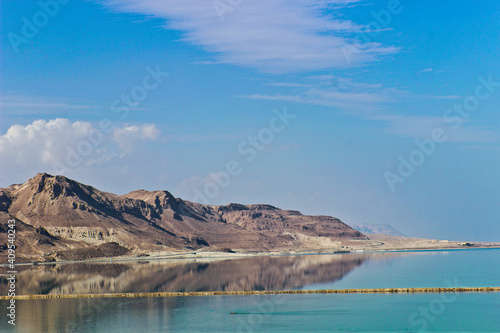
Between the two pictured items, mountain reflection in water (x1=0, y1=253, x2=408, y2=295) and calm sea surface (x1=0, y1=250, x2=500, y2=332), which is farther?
mountain reflection in water (x1=0, y1=253, x2=408, y2=295)

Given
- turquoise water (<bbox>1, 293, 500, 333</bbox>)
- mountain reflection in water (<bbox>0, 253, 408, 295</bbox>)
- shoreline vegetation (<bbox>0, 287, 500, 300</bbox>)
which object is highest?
mountain reflection in water (<bbox>0, 253, 408, 295</bbox>)

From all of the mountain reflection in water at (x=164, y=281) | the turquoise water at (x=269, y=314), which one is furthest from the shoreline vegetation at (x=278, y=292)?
the mountain reflection in water at (x=164, y=281)

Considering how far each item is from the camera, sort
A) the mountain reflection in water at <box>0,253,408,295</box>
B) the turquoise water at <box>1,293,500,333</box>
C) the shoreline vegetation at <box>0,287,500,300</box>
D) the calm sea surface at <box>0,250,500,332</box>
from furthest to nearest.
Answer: the mountain reflection in water at <box>0,253,408,295</box>, the shoreline vegetation at <box>0,287,500,300</box>, the calm sea surface at <box>0,250,500,332</box>, the turquoise water at <box>1,293,500,333</box>

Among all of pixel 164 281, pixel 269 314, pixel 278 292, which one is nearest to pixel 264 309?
pixel 269 314

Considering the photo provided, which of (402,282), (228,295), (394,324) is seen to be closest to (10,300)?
(228,295)

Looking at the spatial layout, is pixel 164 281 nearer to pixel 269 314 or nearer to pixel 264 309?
pixel 264 309

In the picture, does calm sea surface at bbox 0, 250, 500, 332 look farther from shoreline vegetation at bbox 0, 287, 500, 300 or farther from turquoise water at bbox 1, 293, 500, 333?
shoreline vegetation at bbox 0, 287, 500, 300

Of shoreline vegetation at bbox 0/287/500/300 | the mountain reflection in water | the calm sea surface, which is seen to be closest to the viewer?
the calm sea surface

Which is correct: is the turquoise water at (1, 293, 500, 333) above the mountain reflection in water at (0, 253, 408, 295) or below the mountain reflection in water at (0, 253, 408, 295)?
below

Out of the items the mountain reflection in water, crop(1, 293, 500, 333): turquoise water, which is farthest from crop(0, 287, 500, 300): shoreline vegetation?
the mountain reflection in water

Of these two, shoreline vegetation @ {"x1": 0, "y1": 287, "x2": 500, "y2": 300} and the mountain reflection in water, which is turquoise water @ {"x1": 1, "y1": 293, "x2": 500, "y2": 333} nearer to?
shoreline vegetation @ {"x1": 0, "y1": 287, "x2": 500, "y2": 300}

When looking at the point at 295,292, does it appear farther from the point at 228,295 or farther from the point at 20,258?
the point at 20,258

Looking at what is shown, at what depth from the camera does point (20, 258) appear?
160 meters

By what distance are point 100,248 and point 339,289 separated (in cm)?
12179
